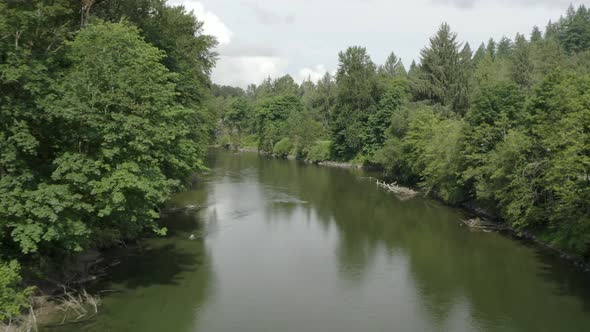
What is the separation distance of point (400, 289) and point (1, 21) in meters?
19.6

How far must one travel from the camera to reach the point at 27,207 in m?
16.4

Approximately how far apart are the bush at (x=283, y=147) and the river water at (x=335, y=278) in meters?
50.2

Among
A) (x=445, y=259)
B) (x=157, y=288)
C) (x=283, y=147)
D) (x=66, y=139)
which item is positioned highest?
(x=66, y=139)

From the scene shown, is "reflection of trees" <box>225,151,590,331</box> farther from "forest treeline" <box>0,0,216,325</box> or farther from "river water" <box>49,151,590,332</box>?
"forest treeline" <box>0,0,216,325</box>

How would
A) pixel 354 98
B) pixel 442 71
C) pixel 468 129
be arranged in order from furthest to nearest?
pixel 354 98 → pixel 442 71 → pixel 468 129

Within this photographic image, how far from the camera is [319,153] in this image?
81.6m

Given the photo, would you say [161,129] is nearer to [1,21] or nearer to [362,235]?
[1,21]

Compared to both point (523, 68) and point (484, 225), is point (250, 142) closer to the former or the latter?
point (523, 68)

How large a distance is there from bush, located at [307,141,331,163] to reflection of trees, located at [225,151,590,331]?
106 ft

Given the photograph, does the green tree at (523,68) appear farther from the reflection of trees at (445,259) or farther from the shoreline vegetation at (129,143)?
the reflection of trees at (445,259)

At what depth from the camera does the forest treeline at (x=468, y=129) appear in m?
26.7

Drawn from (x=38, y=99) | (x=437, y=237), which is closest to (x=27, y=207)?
(x=38, y=99)

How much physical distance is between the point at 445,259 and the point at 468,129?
540 inches

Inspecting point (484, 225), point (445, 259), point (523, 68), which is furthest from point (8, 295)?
point (523, 68)
